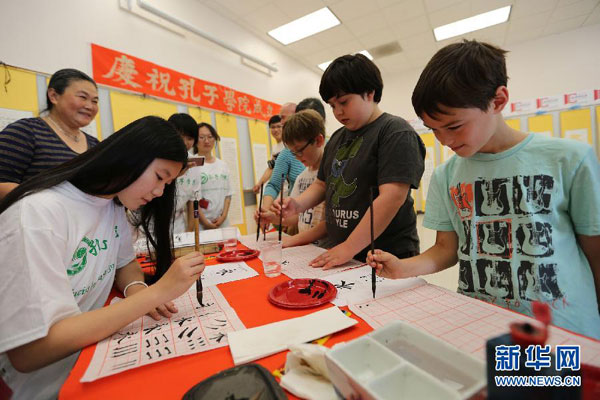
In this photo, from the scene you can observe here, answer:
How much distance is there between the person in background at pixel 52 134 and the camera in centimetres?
138

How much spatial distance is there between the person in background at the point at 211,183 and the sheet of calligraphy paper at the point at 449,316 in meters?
2.14

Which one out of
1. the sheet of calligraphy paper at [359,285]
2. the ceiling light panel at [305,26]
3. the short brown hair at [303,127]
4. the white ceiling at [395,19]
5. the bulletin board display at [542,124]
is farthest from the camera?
the bulletin board display at [542,124]

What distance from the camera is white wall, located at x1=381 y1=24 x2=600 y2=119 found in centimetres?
404

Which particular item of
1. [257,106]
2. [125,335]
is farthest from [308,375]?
[257,106]

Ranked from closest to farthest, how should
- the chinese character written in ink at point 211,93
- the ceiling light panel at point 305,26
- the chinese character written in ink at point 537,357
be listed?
the chinese character written in ink at point 537,357
the chinese character written in ink at point 211,93
the ceiling light panel at point 305,26

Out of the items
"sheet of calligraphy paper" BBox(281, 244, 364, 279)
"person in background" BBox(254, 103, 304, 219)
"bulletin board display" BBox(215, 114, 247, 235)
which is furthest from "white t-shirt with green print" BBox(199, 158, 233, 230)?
"sheet of calligraphy paper" BBox(281, 244, 364, 279)

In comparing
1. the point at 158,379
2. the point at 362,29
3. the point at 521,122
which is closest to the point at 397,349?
the point at 158,379

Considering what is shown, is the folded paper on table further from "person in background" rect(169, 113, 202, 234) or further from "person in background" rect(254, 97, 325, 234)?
"person in background" rect(169, 113, 202, 234)

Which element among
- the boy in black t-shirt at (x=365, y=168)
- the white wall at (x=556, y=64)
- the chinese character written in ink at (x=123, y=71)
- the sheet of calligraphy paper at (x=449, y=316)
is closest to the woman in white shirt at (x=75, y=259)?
the sheet of calligraphy paper at (x=449, y=316)

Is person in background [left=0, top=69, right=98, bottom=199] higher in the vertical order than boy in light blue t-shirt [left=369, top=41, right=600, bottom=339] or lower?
higher

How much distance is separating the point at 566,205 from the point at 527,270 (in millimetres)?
194

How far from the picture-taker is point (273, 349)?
56cm

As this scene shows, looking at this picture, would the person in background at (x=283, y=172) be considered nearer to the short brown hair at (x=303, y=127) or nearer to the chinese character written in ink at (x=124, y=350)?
the short brown hair at (x=303, y=127)

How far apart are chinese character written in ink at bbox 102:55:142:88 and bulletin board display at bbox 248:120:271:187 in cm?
142
